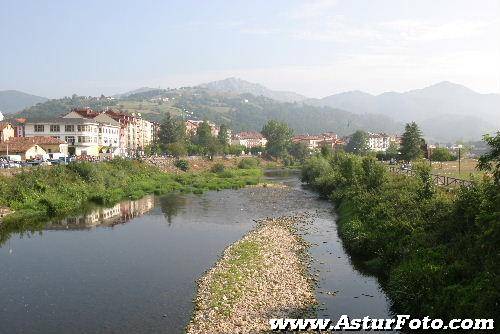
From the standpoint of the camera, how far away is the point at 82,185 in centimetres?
5866

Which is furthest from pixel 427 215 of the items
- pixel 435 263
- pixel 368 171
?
pixel 368 171

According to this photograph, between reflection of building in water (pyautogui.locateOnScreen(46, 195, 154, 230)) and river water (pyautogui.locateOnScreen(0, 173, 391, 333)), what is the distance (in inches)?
3.7

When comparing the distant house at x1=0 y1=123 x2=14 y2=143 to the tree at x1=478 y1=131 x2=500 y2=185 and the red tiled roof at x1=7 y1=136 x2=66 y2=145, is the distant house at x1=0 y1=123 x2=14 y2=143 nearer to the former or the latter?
the red tiled roof at x1=7 y1=136 x2=66 y2=145

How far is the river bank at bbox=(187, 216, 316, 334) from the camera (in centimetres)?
1997

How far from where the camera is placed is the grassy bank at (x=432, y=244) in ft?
56.5

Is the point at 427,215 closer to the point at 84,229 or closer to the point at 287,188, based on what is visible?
the point at 84,229

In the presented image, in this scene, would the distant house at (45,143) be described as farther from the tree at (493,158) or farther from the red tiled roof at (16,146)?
the tree at (493,158)

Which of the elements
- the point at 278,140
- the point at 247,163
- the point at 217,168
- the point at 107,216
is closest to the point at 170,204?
the point at 107,216

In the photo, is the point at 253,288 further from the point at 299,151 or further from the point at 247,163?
the point at 299,151

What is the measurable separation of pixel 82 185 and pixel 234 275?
38524 mm

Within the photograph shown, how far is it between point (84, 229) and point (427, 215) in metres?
28.0

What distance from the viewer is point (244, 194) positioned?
6956cm

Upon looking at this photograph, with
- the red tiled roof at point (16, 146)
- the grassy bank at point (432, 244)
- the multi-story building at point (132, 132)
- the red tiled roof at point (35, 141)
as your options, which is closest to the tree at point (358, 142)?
the multi-story building at point (132, 132)

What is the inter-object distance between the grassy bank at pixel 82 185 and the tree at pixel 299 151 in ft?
226
